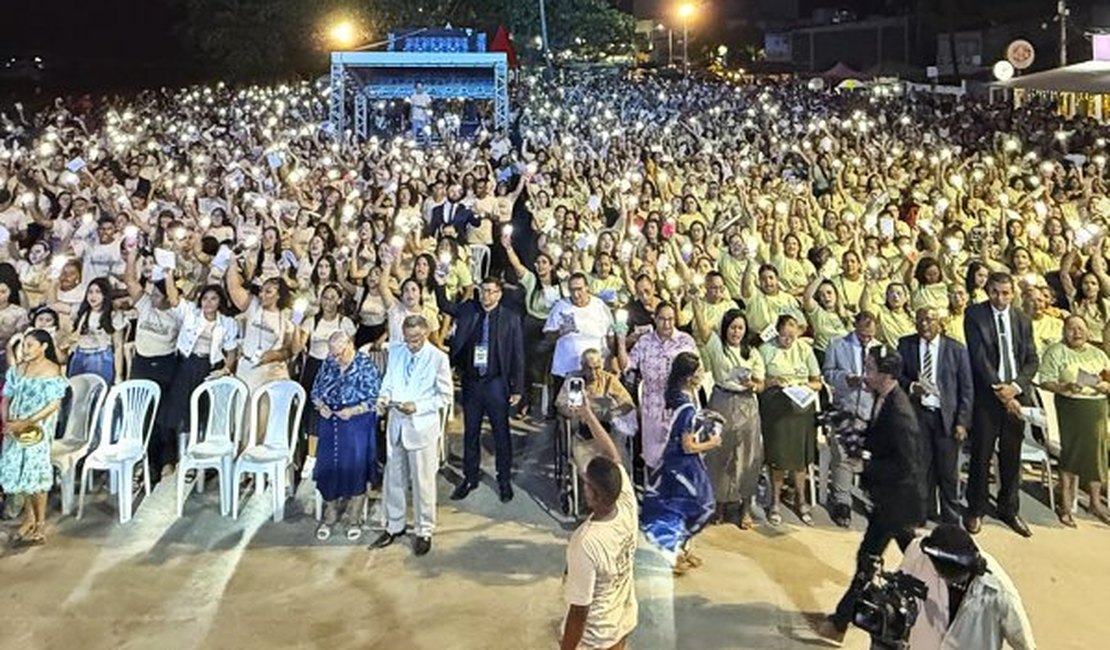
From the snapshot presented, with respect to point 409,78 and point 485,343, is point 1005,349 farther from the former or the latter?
Answer: point 409,78

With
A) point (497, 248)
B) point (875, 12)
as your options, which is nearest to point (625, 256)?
point (497, 248)

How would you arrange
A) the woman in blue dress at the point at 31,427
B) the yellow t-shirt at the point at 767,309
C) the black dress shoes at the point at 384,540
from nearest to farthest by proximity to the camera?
the woman in blue dress at the point at 31,427 < the black dress shoes at the point at 384,540 < the yellow t-shirt at the point at 767,309

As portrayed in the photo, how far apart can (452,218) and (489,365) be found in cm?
386

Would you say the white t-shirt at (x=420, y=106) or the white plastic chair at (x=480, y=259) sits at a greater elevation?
the white t-shirt at (x=420, y=106)

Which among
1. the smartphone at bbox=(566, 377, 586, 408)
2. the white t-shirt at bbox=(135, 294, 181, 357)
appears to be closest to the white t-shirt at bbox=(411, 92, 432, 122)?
the white t-shirt at bbox=(135, 294, 181, 357)

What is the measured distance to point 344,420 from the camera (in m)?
6.36

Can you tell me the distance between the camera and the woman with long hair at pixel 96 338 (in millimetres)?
7184

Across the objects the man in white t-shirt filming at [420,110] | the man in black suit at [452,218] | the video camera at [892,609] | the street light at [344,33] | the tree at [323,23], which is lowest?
the video camera at [892,609]

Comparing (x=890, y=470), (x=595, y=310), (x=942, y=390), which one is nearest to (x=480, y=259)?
(x=595, y=310)

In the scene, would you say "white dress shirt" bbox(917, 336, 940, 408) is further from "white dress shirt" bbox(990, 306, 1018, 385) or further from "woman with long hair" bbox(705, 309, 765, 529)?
"woman with long hair" bbox(705, 309, 765, 529)

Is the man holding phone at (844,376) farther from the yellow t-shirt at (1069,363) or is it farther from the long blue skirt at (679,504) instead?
the long blue skirt at (679,504)

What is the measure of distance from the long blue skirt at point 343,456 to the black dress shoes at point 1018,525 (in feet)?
13.0

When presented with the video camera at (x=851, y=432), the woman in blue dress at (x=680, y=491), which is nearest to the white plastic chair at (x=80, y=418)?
the woman in blue dress at (x=680, y=491)

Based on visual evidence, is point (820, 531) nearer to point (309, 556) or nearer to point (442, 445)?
point (442, 445)
